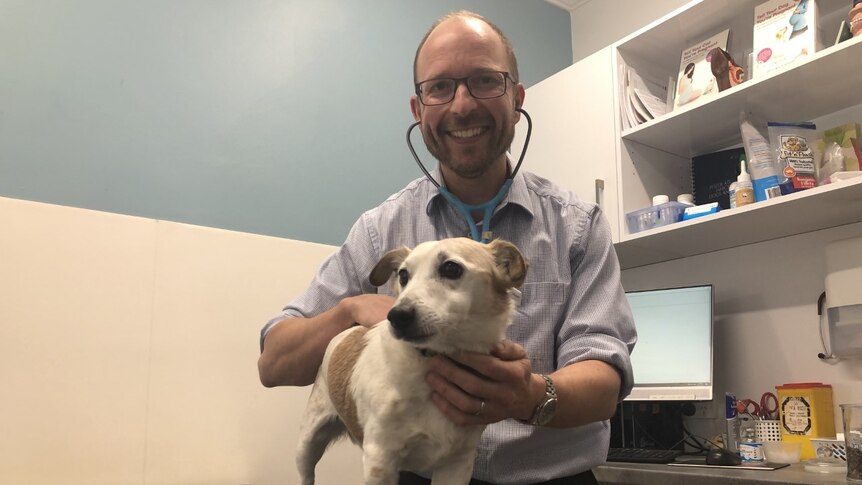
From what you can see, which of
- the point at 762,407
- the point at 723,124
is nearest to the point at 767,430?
the point at 762,407

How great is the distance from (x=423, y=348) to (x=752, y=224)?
5.28 ft

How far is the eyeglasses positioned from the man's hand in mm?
567

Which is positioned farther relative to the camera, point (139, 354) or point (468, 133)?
point (139, 354)

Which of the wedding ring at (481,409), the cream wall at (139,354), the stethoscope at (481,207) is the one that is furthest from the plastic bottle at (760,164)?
the cream wall at (139,354)

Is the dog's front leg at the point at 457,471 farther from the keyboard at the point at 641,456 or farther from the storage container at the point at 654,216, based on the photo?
the storage container at the point at 654,216

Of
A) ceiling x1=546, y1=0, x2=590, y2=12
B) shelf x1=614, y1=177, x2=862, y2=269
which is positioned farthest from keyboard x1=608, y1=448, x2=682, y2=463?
ceiling x1=546, y1=0, x2=590, y2=12

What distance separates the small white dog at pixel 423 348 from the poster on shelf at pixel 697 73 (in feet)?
5.16

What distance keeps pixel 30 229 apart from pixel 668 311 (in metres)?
2.11

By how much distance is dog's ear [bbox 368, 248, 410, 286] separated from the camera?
108 cm

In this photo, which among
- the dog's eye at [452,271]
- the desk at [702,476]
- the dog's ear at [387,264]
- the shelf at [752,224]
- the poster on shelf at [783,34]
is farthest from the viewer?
the poster on shelf at [783,34]

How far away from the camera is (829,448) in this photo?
6.02 feet

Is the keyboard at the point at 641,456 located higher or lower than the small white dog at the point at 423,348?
lower

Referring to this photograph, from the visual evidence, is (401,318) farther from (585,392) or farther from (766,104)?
(766,104)

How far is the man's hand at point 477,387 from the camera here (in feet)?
2.91
